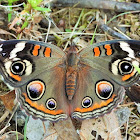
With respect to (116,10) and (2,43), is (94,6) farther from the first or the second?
(2,43)

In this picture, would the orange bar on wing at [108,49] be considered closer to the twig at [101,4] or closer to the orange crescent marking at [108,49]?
the orange crescent marking at [108,49]

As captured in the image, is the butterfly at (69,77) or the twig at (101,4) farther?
the twig at (101,4)

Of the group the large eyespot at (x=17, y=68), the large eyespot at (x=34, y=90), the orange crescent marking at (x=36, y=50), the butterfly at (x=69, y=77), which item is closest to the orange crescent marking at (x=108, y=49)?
the butterfly at (x=69, y=77)

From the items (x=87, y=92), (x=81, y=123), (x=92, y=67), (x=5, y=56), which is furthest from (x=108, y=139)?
(x=5, y=56)

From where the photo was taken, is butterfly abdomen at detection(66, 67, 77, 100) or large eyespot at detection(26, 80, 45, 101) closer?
large eyespot at detection(26, 80, 45, 101)

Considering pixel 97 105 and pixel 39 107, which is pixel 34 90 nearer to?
pixel 39 107

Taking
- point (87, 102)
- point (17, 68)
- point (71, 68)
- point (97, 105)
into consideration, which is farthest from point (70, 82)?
point (17, 68)

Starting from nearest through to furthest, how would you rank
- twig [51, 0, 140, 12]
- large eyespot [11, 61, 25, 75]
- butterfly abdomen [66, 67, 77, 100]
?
large eyespot [11, 61, 25, 75] < butterfly abdomen [66, 67, 77, 100] < twig [51, 0, 140, 12]

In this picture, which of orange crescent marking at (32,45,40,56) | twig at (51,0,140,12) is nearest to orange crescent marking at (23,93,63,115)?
orange crescent marking at (32,45,40,56)

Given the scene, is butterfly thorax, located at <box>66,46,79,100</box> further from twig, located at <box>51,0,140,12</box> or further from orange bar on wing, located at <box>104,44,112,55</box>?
twig, located at <box>51,0,140,12</box>
